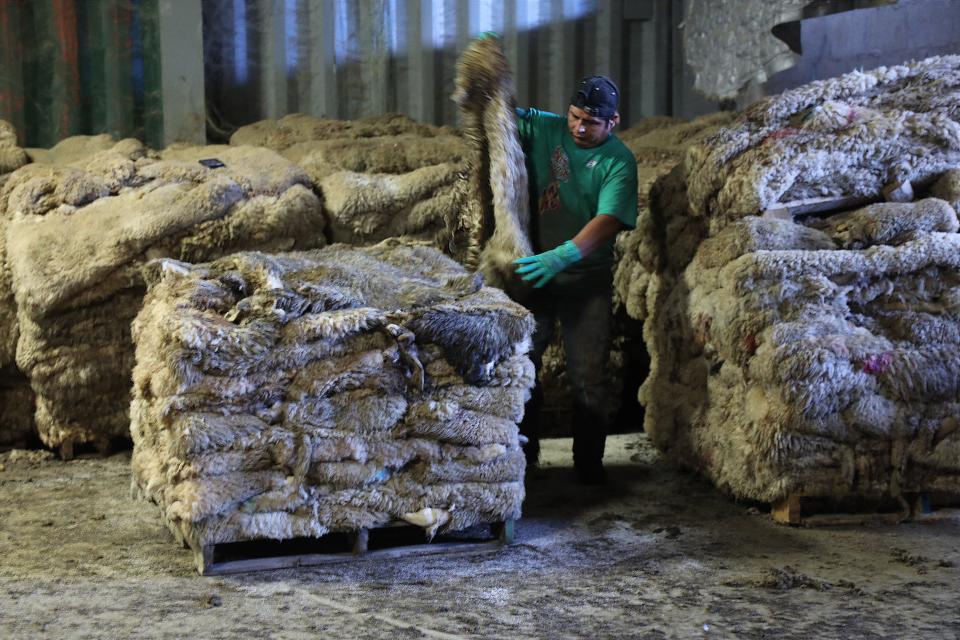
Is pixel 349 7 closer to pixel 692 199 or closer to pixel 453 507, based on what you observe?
pixel 692 199

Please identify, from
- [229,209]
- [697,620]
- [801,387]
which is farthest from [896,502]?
[229,209]

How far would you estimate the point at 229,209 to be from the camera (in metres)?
5.40

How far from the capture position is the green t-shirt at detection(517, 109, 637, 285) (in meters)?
4.73

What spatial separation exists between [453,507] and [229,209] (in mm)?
2385

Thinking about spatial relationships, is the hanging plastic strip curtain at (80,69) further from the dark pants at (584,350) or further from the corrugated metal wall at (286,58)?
the dark pants at (584,350)

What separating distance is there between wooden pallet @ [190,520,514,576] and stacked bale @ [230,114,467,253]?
181 centimetres

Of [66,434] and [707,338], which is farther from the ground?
[707,338]

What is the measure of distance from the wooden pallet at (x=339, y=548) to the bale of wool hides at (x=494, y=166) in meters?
1.24

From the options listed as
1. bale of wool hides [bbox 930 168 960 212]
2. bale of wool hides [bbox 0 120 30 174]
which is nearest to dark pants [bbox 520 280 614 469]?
bale of wool hides [bbox 930 168 960 212]

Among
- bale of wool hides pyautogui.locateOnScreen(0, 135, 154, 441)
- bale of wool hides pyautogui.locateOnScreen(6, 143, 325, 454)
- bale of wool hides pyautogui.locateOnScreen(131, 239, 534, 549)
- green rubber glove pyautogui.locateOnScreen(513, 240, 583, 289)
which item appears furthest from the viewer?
bale of wool hides pyautogui.locateOnScreen(0, 135, 154, 441)

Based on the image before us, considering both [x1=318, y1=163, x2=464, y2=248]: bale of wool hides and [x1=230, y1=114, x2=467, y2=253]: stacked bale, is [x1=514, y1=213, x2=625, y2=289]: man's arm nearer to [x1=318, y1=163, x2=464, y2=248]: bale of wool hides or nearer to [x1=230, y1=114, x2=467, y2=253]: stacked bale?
[x1=230, y1=114, x2=467, y2=253]: stacked bale

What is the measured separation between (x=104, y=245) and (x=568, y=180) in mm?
2252

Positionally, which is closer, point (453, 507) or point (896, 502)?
point (453, 507)

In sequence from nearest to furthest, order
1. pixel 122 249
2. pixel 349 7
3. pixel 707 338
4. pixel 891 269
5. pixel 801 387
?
pixel 801 387 → pixel 891 269 → pixel 707 338 → pixel 122 249 → pixel 349 7
